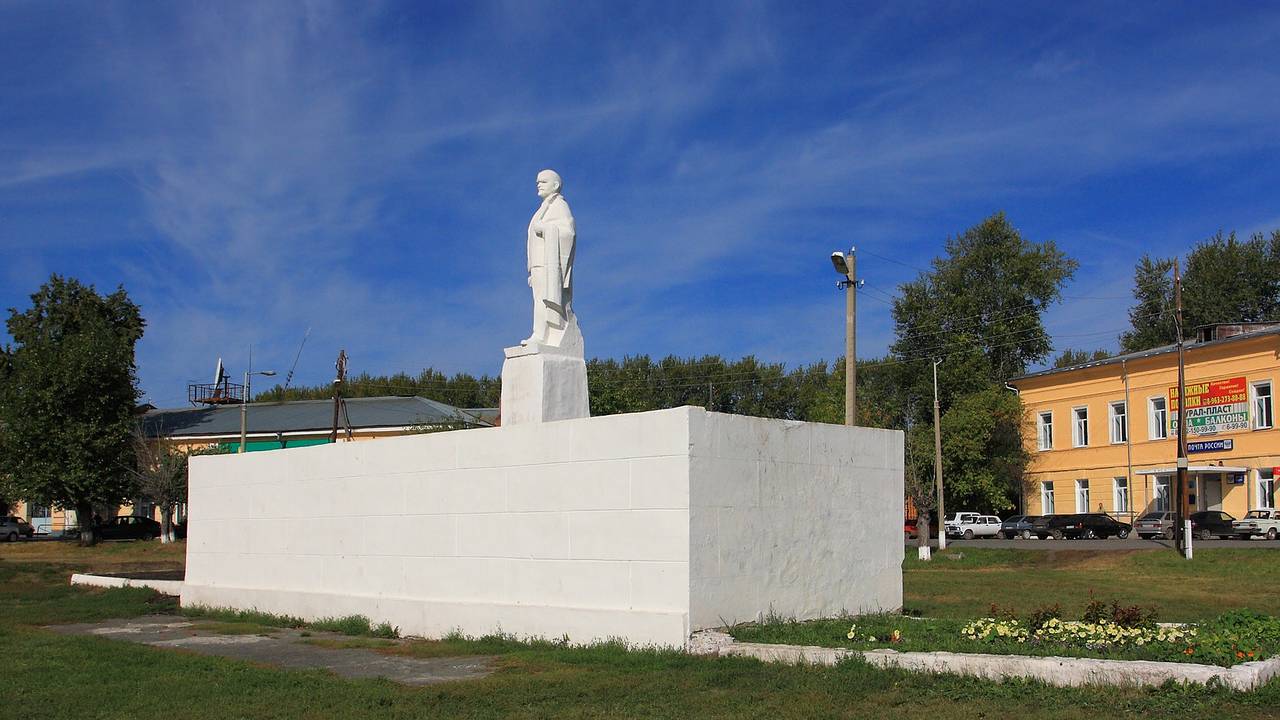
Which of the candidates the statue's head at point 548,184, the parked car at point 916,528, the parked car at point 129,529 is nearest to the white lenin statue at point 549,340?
the statue's head at point 548,184

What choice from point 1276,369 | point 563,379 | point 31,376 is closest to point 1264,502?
point 1276,369

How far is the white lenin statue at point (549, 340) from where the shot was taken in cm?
1293

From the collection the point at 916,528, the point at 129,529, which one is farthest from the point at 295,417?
the point at 916,528

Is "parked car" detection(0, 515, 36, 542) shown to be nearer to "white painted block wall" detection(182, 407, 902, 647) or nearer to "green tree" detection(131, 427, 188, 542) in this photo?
"green tree" detection(131, 427, 188, 542)

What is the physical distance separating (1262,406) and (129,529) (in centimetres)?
4577

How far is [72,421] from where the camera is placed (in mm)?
42719

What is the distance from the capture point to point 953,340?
180 feet

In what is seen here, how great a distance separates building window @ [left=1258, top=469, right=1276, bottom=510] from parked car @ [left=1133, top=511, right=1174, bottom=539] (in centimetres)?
320

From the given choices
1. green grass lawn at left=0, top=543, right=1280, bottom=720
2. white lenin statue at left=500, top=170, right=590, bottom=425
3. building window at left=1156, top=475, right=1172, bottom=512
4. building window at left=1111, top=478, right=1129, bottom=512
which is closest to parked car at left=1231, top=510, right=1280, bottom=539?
building window at left=1156, top=475, right=1172, bottom=512

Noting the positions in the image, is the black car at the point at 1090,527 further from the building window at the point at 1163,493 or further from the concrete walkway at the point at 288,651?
the concrete walkway at the point at 288,651

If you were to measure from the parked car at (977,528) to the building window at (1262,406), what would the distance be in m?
11.6

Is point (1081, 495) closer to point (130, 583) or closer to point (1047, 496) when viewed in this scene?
point (1047, 496)

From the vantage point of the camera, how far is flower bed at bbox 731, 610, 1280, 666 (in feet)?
27.4

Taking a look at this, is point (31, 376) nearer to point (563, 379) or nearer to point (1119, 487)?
point (563, 379)
